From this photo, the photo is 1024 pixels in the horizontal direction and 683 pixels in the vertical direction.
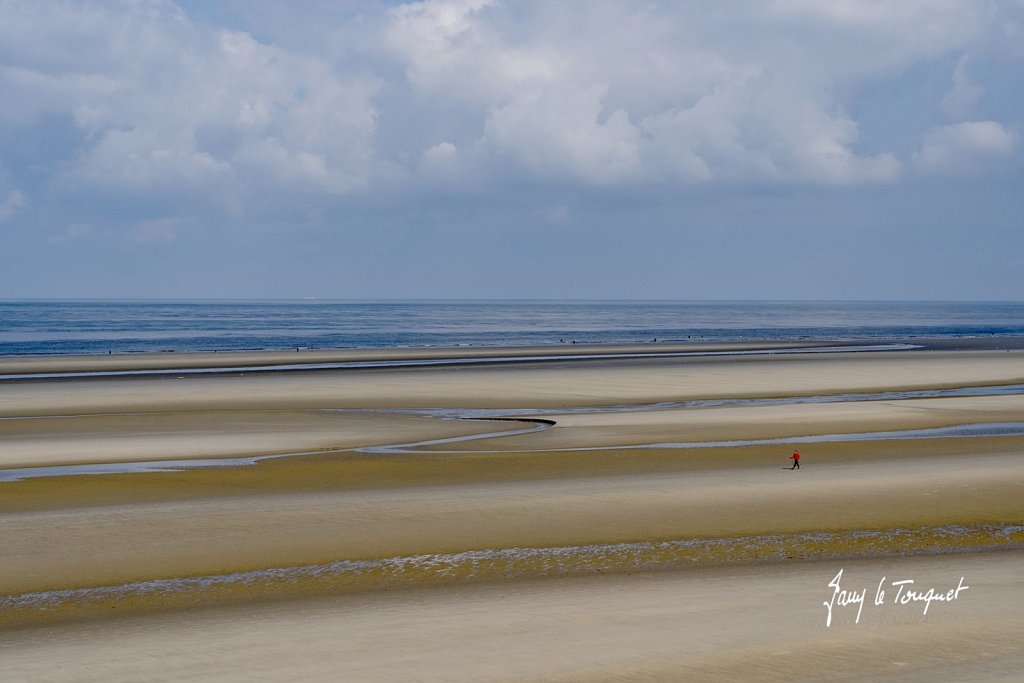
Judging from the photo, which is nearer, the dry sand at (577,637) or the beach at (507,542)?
the dry sand at (577,637)

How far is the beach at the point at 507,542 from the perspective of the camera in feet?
32.7

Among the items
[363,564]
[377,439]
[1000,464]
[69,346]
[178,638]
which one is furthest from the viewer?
[69,346]

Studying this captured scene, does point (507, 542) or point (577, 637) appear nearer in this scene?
point (577, 637)

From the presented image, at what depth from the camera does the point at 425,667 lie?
958 cm

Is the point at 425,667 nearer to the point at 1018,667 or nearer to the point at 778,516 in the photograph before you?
the point at 1018,667

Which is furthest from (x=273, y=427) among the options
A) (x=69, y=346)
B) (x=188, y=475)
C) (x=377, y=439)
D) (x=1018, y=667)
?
(x=69, y=346)

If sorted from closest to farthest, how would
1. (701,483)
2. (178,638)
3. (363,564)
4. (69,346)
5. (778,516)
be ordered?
(178,638) < (363,564) < (778,516) < (701,483) < (69,346)

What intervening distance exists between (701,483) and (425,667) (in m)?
10.3

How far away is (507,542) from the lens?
14.5 metres

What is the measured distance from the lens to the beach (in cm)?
995

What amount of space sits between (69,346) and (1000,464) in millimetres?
72084

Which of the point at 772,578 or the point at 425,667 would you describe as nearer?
the point at 425,667

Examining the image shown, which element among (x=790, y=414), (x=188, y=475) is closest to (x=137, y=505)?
(x=188, y=475)

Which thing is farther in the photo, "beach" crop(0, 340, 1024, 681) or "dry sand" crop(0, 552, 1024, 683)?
"beach" crop(0, 340, 1024, 681)
